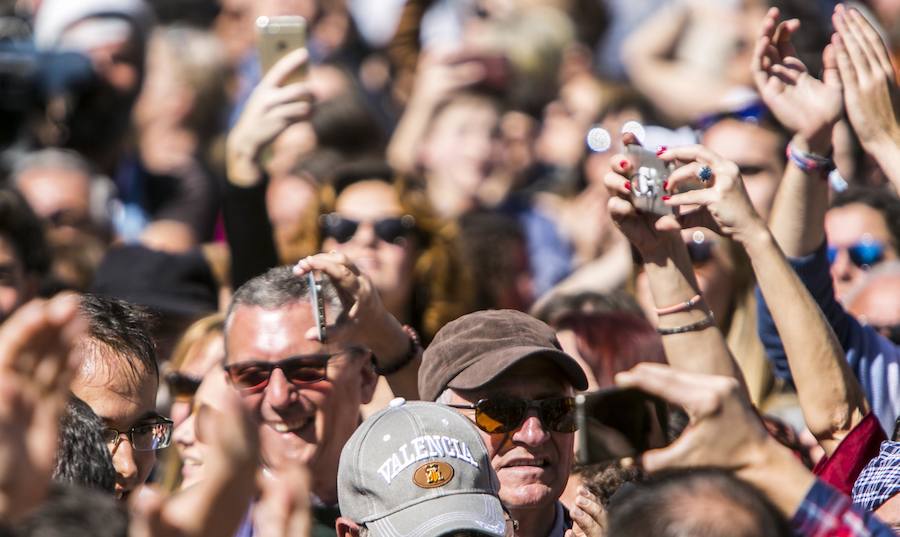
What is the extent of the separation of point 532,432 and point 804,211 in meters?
1.16

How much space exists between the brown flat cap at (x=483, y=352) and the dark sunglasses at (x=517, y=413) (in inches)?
2.5

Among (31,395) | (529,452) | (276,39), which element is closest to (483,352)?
(529,452)

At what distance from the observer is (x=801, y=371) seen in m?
3.91

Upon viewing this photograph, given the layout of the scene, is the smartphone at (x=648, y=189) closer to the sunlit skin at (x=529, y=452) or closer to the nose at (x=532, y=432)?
the sunlit skin at (x=529, y=452)

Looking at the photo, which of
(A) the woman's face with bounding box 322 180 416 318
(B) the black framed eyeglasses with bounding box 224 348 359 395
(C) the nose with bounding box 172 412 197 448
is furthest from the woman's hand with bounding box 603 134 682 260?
(A) the woman's face with bounding box 322 180 416 318

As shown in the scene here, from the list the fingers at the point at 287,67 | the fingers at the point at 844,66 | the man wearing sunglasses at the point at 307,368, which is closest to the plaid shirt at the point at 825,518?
the man wearing sunglasses at the point at 307,368

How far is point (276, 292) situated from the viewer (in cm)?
422

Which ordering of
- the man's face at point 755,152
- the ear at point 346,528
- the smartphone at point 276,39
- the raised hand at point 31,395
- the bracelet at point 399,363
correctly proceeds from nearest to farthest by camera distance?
the raised hand at point 31,395 < the ear at point 346,528 < the bracelet at point 399,363 < the smartphone at point 276,39 < the man's face at point 755,152

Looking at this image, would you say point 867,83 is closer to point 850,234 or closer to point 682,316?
point 682,316

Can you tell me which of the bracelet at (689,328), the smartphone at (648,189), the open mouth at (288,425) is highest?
the smartphone at (648,189)

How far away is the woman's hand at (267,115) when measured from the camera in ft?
17.3

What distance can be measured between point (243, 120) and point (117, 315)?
1.62 m

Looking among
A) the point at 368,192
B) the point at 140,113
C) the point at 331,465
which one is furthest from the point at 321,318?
the point at 140,113

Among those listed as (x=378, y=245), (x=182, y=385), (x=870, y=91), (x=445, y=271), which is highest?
(x=870, y=91)
